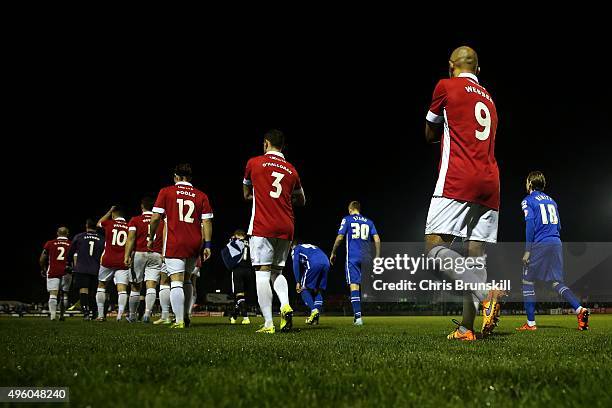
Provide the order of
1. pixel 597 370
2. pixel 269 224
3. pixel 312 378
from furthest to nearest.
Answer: pixel 269 224
pixel 597 370
pixel 312 378

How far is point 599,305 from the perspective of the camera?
135 ft

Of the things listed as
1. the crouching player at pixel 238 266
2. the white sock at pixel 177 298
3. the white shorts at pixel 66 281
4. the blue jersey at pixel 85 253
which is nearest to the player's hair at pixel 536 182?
the white sock at pixel 177 298

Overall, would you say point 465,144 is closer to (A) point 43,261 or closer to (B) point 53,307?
(B) point 53,307

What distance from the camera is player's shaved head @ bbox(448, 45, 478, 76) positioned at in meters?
5.44

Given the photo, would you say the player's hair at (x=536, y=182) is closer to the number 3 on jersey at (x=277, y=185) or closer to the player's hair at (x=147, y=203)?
the number 3 on jersey at (x=277, y=185)

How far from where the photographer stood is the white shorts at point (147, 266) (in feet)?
40.7

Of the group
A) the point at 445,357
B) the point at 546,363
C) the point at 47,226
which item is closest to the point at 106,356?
the point at 445,357

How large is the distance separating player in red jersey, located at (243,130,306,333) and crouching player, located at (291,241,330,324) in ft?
15.6

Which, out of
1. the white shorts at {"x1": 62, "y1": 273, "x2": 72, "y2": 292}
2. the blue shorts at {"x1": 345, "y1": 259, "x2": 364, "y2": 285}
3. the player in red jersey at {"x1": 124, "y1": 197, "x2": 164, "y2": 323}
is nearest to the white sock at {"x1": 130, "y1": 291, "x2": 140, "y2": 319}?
the player in red jersey at {"x1": 124, "y1": 197, "x2": 164, "y2": 323}

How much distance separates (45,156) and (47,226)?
9.67 meters

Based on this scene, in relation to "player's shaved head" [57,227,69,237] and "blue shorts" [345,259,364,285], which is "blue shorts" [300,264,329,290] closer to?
"blue shorts" [345,259,364,285]

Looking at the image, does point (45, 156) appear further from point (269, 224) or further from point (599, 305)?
point (599, 305)

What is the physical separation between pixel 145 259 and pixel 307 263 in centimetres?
424

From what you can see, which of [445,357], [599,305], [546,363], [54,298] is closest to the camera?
[546,363]
